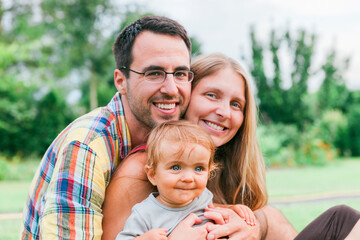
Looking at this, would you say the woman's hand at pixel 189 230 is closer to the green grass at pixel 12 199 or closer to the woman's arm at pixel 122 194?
the woman's arm at pixel 122 194

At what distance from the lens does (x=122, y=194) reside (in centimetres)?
238

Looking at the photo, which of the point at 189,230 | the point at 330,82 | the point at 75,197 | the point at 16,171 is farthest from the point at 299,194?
the point at 330,82

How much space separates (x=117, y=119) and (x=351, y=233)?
1747 mm

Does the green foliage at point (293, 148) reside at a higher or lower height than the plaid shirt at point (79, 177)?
lower

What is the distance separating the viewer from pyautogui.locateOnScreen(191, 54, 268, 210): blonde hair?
3.21 m

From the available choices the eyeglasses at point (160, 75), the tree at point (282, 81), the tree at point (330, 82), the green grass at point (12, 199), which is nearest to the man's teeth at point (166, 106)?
the eyeglasses at point (160, 75)

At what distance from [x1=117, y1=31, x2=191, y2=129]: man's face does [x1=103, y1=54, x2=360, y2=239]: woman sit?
28 centimetres

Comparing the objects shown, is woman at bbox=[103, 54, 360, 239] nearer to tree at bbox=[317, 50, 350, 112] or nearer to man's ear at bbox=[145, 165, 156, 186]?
man's ear at bbox=[145, 165, 156, 186]

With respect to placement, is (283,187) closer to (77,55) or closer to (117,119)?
(117,119)

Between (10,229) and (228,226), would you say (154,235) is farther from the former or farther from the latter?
(10,229)

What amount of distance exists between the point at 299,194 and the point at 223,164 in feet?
21.5

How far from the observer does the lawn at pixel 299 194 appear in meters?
6.59

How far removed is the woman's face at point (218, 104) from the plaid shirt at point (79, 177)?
0.66 meters

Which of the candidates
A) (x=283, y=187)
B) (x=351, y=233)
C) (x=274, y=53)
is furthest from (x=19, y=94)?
(x=351, y=233)
